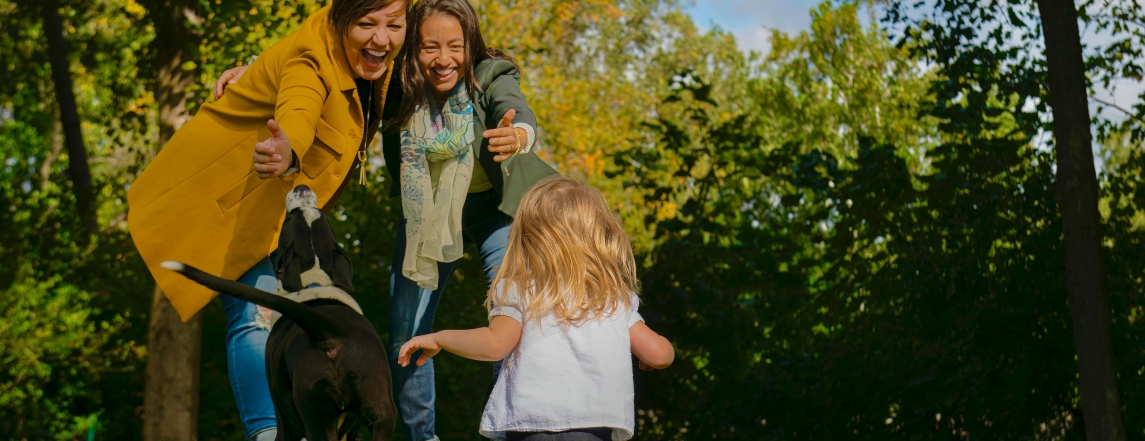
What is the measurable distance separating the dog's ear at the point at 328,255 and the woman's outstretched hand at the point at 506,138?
568 millimetres

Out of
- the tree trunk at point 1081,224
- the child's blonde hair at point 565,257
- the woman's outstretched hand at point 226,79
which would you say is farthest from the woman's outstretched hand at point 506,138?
the tree trunk at point 1081,224

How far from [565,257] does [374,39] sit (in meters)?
0.98

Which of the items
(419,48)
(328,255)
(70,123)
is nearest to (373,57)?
(419,48)

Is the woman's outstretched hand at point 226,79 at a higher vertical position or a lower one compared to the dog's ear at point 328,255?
higher

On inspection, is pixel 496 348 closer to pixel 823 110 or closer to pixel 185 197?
pixel 185 197

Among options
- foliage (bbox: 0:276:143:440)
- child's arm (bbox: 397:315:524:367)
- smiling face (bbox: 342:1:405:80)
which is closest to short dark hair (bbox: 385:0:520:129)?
smiling face (bbox: 342:1:405:80)

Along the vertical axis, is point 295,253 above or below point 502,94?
below

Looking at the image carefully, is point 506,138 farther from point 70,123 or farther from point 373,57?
point 70,123

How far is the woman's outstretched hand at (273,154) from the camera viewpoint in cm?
291

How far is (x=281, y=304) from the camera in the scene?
2512 mm

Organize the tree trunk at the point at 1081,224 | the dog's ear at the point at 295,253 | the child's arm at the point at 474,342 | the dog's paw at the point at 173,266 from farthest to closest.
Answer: the tree trunk at the point at 1081,224 → the dog's ear at the point at 295,253 → the child's arm at the point at 474,342 → the dog's paw at the point at 173,266

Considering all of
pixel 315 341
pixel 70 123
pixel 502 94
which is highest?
pixel 70 123

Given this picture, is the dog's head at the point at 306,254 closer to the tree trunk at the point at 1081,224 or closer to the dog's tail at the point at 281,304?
the dog's tail at the point at 281,304

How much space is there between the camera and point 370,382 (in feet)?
8.78
